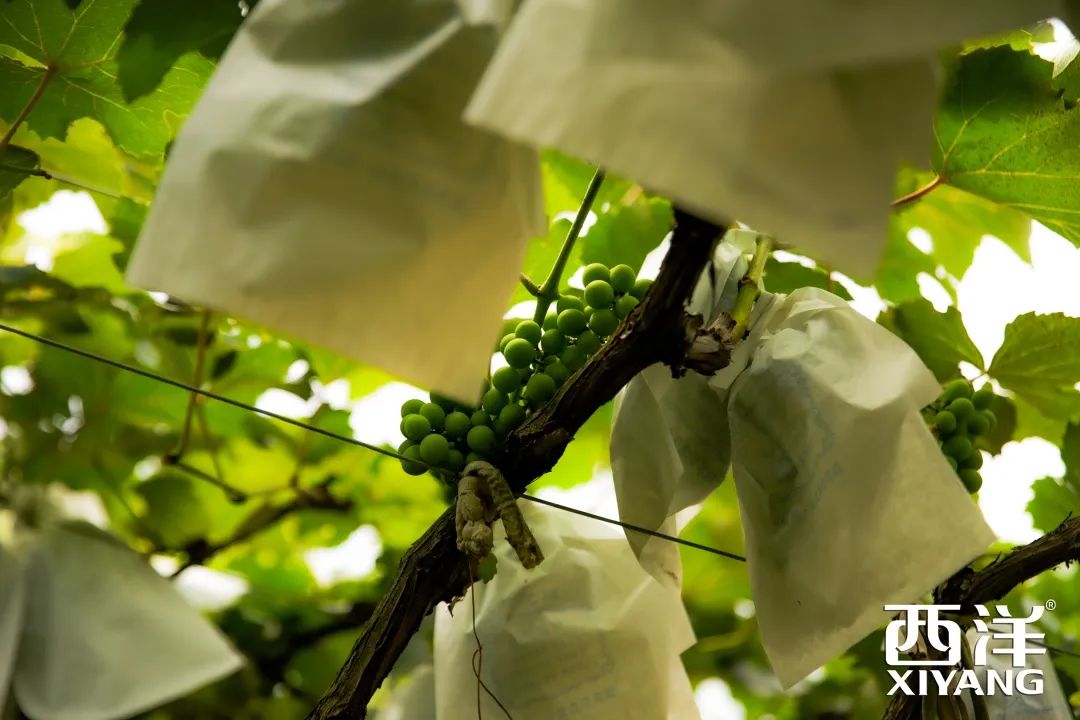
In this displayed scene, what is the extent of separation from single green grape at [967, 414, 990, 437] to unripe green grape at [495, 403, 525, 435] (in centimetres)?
28

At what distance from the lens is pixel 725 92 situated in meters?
0.28

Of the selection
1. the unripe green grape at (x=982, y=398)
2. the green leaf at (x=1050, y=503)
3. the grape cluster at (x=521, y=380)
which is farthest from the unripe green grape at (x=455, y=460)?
the green leaf at (x=1050, y=503)

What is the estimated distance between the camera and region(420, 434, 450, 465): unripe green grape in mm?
509

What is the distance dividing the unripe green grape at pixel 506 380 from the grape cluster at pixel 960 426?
26cm

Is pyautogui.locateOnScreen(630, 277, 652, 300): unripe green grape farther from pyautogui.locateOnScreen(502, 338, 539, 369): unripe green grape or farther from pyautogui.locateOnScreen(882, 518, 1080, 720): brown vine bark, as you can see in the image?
pyautogui.locateOnScreen(882, 518, 1080, 720): brown vine bark

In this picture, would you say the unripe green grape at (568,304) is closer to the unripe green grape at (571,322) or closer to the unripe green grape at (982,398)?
the unripe green grape at (571,322)

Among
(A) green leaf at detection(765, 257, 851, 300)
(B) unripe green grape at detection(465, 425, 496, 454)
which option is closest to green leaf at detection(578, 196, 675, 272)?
A: (A) green leaf at detection(765, 257, 851, 300)

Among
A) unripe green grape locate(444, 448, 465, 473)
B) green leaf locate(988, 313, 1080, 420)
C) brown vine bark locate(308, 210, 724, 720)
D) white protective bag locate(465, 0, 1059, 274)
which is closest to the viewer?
white protective bag locate(465, 0, 1059, 274)

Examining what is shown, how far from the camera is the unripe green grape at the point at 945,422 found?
59cm

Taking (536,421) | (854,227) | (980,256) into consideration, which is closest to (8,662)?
(536,421)

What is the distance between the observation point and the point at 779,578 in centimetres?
48

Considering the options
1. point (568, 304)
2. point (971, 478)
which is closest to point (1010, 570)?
point (971, 478)

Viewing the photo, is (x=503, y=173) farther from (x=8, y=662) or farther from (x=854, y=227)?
(x=8, y=662)

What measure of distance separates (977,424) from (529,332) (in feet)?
0.94
